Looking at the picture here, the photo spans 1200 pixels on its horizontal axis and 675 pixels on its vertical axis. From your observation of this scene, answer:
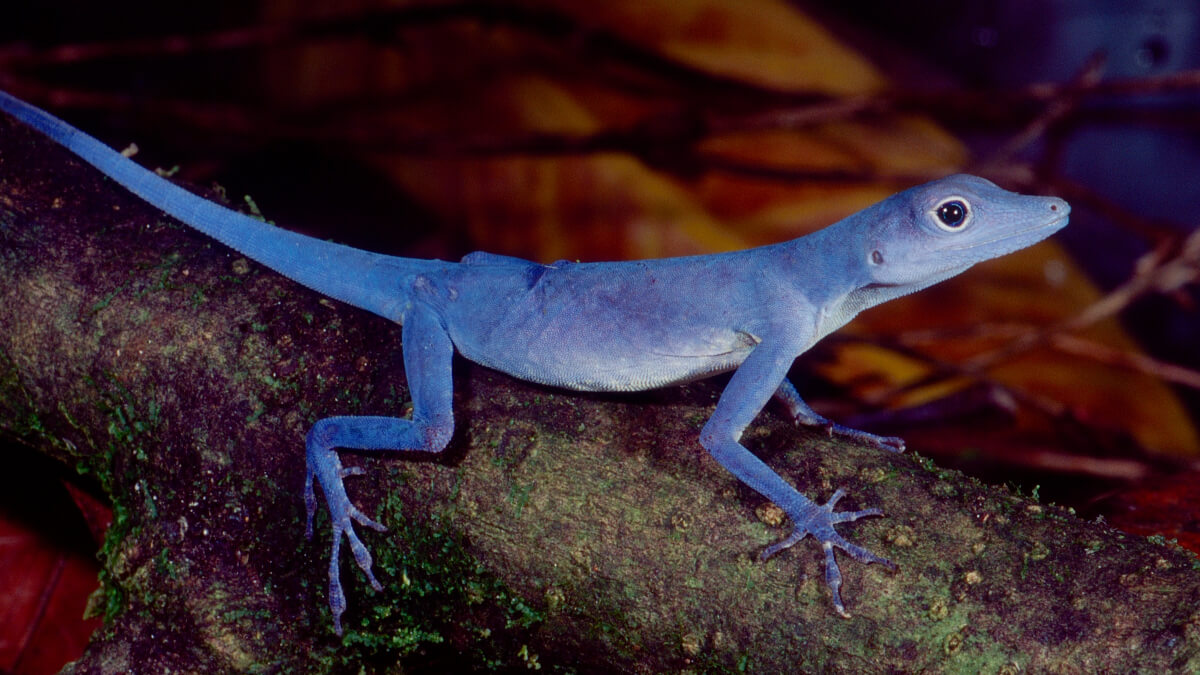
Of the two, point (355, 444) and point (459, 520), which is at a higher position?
point (355, 444)

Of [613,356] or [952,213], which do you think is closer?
[952,213]

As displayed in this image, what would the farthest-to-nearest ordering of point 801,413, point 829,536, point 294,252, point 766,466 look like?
point 801,413 → point 294,252 → point 766,466 → point 829,536

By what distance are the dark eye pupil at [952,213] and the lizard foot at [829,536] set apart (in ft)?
3.26

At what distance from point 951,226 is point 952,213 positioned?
0.04 meters

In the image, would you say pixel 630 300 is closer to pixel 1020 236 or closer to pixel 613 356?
pixel 613 356

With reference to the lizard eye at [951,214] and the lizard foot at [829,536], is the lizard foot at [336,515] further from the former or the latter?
the lizard eye at [951,214]

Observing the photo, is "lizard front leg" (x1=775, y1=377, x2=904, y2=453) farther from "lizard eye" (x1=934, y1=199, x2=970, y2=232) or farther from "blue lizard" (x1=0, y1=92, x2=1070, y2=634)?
"lizard eye" (x1=934, y1=199, x2=970, y2=232)

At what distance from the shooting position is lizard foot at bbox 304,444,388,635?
8.11 ft

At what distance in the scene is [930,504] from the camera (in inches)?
86.4

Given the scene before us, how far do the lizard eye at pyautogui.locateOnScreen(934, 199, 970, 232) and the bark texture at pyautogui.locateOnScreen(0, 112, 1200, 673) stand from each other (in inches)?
31.3

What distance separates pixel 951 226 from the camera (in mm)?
2621

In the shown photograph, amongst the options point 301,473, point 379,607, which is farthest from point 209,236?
point 379,607

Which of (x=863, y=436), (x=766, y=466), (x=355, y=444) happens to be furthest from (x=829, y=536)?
(x=355, y=444)

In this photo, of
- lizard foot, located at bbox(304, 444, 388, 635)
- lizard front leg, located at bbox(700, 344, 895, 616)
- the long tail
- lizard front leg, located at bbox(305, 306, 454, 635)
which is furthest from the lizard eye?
lizard foot, located at bbox(304, 444, 388, 635)
